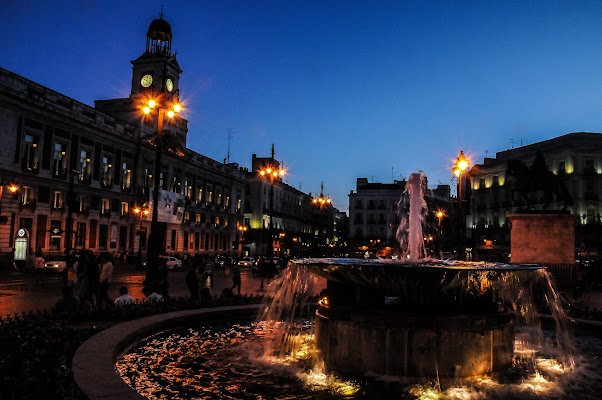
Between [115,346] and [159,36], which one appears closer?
[115,346]

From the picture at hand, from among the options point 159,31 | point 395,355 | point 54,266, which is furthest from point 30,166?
point 395,355

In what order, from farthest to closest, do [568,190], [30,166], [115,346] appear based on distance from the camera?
[568,190], [30,166], [115,346]

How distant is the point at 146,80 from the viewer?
61.7m

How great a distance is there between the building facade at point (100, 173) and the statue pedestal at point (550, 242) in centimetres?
1557

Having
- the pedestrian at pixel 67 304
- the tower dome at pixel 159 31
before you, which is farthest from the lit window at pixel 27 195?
the tower dome at pixel 159 31

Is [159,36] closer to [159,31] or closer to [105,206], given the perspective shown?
[159,31]

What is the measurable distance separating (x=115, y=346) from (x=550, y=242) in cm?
1795

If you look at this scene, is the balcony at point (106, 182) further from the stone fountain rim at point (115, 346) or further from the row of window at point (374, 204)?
the row of window at point (374, 204)

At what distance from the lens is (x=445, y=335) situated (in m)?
6.39

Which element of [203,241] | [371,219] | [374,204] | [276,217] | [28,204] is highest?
[374,204]

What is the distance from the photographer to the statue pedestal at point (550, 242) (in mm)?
19156

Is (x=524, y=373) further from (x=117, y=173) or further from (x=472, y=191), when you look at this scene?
(x=472, y=191)

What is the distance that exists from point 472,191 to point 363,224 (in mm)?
23522

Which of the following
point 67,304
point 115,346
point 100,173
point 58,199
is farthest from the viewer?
point 100,173
